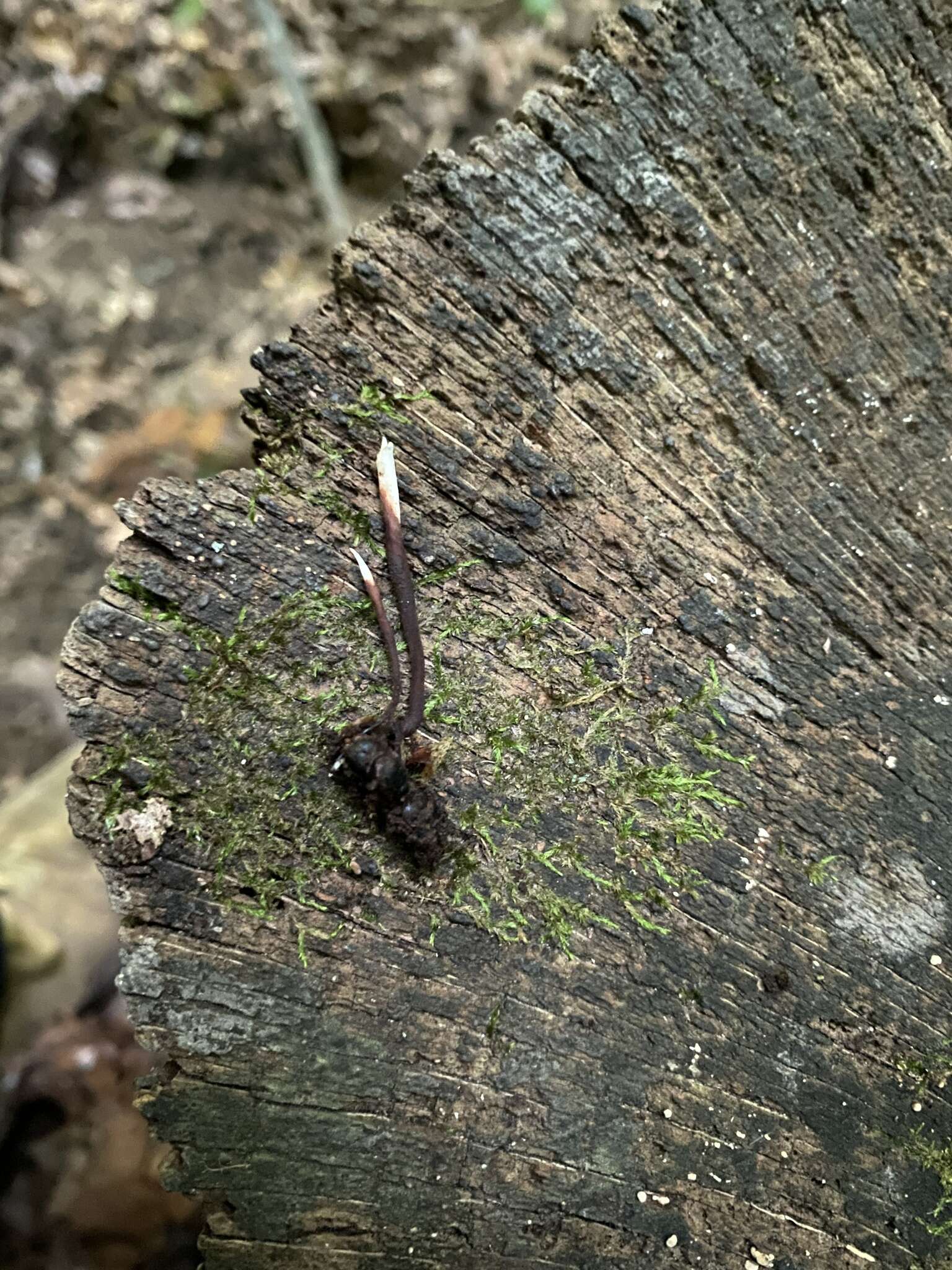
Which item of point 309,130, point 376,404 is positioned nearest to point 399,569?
point 376,404

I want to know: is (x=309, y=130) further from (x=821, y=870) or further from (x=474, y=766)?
(x=821, y=870)

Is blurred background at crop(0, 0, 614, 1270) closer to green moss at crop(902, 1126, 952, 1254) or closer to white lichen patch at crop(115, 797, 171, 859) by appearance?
white lichen patch at crop(115, 797, 171, 859)

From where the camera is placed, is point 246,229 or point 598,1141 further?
point 246,229

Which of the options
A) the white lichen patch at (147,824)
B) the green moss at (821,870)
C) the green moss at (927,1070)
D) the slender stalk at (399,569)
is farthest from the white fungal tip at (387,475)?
the green moss at (927,1070)

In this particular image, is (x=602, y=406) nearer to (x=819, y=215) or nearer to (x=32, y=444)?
(x=819, y=215)

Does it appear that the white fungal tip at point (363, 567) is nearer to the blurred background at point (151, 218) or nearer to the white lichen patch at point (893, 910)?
the white lichen patch at point (893, 910)

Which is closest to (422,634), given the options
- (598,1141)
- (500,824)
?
(500,824)

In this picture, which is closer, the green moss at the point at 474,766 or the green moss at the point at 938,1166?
the green moss at the point at 474,766
